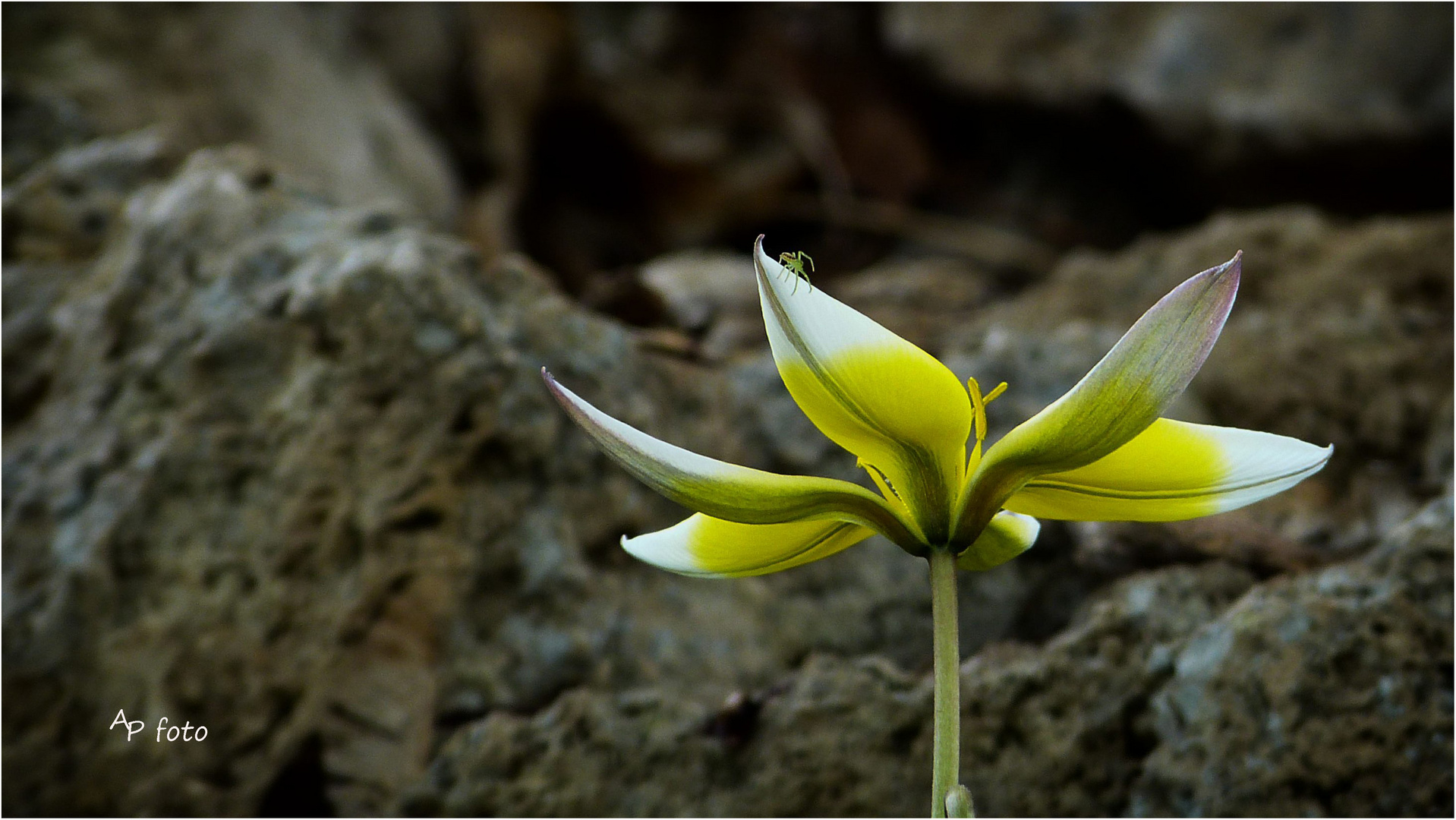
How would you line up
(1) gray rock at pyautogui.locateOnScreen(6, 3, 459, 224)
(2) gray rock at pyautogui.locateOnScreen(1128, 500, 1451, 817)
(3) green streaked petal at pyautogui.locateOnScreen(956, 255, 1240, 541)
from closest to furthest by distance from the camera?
(3) green streaked petal at pyautogui.locateOnScreen(956, 255, 1240, 541)
(2) gray rock at pyautogui.locateOnScreen(1128, 500, 1451, 817)
(1) gray rock at pyautogui.locateOnScreen(6, 3, 459, 224)

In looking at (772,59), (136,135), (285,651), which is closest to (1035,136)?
(772,59)

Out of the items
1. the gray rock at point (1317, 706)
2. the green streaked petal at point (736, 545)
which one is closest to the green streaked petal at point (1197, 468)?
the green streaked petal at point (736, 545)

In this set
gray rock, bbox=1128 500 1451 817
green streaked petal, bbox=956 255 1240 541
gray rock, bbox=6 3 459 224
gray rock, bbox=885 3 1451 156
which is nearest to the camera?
green streaked petal, bbox=956 255 1240 541

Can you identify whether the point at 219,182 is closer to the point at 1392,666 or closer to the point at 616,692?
the point at 616,692

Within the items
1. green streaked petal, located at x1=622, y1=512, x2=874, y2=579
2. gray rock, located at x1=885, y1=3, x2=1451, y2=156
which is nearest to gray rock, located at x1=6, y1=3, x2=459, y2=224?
green streaked petal, located at x1=622, y1=512, x2=874, y2=579

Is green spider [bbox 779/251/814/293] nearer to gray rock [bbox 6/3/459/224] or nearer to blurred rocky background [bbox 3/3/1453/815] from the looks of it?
blurred rocky background [bbox 3/3/1453/815]

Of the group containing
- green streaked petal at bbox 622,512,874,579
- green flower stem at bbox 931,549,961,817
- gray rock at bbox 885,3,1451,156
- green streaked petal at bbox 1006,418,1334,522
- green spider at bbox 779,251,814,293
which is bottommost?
green flower stem at bbox 931,549,961,817

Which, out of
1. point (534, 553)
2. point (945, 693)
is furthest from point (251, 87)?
point (945, 693)
